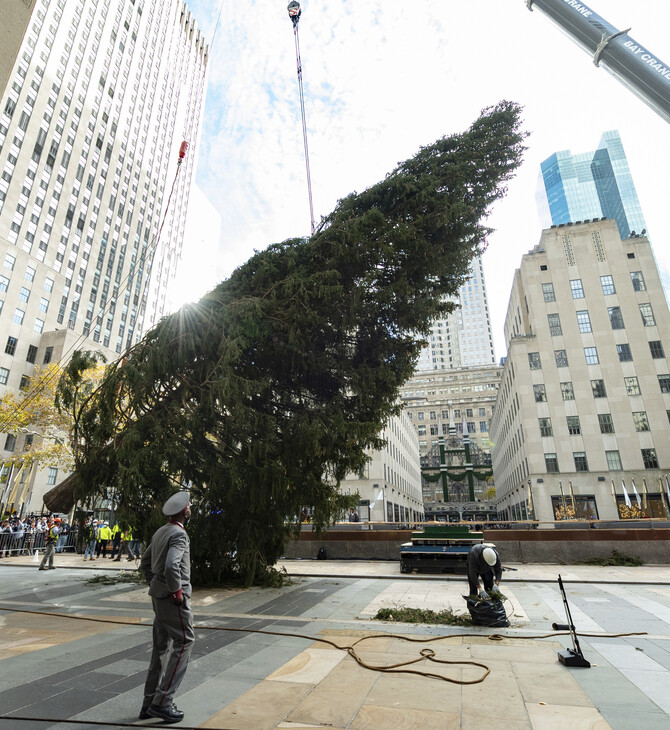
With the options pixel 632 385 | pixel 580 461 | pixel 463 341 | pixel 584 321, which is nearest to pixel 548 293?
pixel 584 321

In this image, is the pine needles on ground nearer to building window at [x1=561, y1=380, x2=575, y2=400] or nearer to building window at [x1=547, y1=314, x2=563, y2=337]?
building window at [x1=561, y1=380, x2=575, y2=400]

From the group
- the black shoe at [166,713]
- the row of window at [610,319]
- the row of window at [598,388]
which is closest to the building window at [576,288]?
the row of window at [610,319]

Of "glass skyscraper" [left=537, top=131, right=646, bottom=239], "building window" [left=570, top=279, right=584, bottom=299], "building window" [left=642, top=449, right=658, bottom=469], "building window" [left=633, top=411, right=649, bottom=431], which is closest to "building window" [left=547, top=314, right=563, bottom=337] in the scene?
"building window" [left=570, top=279, right=584, bottom=299]

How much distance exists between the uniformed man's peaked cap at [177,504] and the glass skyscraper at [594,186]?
7440 inches

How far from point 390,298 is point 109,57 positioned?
90549 millimetres

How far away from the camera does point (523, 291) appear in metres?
52.2

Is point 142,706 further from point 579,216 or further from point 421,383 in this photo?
point 579,216

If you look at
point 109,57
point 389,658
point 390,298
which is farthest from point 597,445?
point 109,57

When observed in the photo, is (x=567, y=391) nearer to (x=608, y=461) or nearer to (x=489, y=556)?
(x=608, y=461)

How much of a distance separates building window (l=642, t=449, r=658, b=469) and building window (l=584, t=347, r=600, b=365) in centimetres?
900

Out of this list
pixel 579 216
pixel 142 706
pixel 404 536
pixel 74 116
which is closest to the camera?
pixel 142 706

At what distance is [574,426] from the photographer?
42094mm

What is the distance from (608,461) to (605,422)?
11.7 feet

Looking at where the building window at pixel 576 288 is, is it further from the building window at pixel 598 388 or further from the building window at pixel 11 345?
the building window at pixel 11 345
